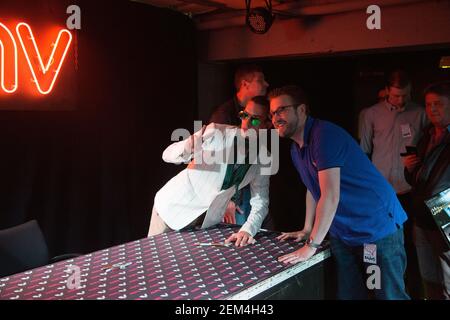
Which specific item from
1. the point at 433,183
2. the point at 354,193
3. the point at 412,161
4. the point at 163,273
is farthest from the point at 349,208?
the point at 412,161

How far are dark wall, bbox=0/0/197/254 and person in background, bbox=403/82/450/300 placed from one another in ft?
8.02

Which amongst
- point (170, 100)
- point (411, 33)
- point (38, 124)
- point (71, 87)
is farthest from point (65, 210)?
point (411, 33)

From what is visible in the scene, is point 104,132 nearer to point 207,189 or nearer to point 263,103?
point 207,189

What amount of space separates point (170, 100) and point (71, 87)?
120 centimetres

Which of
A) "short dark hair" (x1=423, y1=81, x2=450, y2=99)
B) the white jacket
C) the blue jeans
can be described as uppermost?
"short dark hair" (x1=423, y1=81, x2=450, y2=99)

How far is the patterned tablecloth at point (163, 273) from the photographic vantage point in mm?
1769

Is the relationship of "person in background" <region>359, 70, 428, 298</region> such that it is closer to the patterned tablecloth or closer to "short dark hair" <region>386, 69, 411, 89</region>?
Result: "short dark hair" <region>386, 69, 411, 89</region>

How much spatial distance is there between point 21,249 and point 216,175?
120cm

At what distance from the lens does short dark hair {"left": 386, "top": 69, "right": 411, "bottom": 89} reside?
151 inches

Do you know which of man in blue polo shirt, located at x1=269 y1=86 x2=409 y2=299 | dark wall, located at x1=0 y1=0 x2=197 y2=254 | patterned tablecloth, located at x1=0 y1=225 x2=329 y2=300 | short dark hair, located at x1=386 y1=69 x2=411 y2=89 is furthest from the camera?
short dark hair, located at x1=386 y1=69 x2=411 y2=89

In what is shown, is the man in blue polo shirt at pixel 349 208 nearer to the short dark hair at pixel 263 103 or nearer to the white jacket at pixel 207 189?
the short dark hair at pixel 263 103

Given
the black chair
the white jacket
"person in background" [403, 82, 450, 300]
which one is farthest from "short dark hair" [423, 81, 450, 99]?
the black chair

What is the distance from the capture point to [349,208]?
2.36 metres
